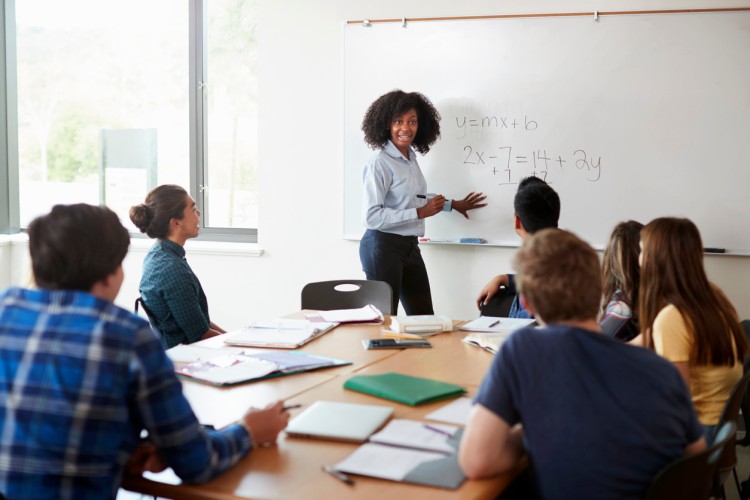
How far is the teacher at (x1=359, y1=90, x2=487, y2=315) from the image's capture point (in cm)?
419

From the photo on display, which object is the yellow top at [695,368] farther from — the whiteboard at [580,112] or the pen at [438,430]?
the whiteboard at [580,112]

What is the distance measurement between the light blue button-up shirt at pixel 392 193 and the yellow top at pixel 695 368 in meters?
2.08

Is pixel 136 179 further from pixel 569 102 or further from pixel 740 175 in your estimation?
pixel 740 175

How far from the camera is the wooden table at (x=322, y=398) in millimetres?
1564

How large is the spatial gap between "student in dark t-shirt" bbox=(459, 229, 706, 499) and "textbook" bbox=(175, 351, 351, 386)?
0.94 m

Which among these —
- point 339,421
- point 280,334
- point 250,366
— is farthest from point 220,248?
point 339,421

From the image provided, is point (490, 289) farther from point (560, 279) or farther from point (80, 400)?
point (80, 400)

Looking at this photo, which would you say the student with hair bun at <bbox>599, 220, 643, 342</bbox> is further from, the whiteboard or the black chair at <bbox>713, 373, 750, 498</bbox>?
the whiteboard

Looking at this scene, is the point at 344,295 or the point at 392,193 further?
the point at 392,193

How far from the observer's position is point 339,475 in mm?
1613

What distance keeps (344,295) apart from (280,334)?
0.96 meters

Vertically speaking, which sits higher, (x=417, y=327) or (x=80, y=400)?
(x=80, y=400)

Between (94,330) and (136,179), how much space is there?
4.07 m

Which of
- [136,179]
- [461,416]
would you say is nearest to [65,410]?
[461,416]
